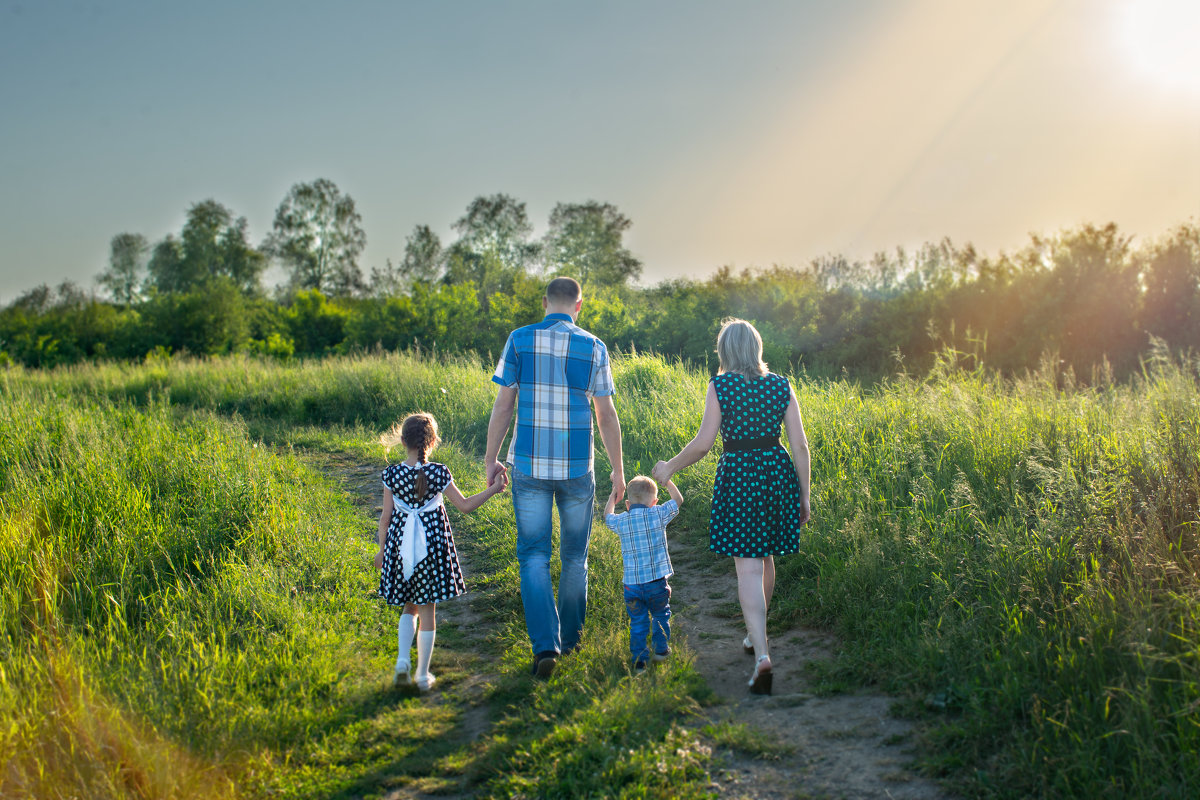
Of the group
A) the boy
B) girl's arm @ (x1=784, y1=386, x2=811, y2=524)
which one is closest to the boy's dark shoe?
the boy

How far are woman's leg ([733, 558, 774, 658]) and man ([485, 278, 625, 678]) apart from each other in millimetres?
957

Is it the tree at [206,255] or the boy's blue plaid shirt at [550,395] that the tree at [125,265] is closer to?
the tree at [206,255]

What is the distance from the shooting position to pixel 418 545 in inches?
166

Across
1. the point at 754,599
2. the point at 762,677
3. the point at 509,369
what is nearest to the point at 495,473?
the point at 509,369

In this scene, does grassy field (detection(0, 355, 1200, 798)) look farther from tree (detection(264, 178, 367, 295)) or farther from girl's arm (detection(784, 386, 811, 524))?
tree (detection(264, 178, 367, 295))

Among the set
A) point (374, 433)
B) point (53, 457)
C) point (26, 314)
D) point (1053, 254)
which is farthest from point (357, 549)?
point (26, 314)

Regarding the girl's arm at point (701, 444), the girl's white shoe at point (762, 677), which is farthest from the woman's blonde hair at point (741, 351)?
the girl's white shoe at point (762, 677)

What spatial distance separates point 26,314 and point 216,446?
45807 millimetres

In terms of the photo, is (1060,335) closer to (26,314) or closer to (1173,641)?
(1173,641)

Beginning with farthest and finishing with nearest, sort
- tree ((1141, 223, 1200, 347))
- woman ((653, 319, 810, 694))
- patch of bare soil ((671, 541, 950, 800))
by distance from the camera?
tree ((1141, 223, 1200, 347)), woman ((653, 319, 810, 694)), patch of bare soil ((671, 541, 950, 800))

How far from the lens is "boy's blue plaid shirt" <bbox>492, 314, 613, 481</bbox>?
4.16 meters

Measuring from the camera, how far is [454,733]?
12.3 ft

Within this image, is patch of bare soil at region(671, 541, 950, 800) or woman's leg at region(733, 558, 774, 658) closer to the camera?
patch of bare soil at region(671, 541, 950, 800)

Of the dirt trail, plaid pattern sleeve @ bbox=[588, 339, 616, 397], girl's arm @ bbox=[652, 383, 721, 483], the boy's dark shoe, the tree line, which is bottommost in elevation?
the dirt trail
